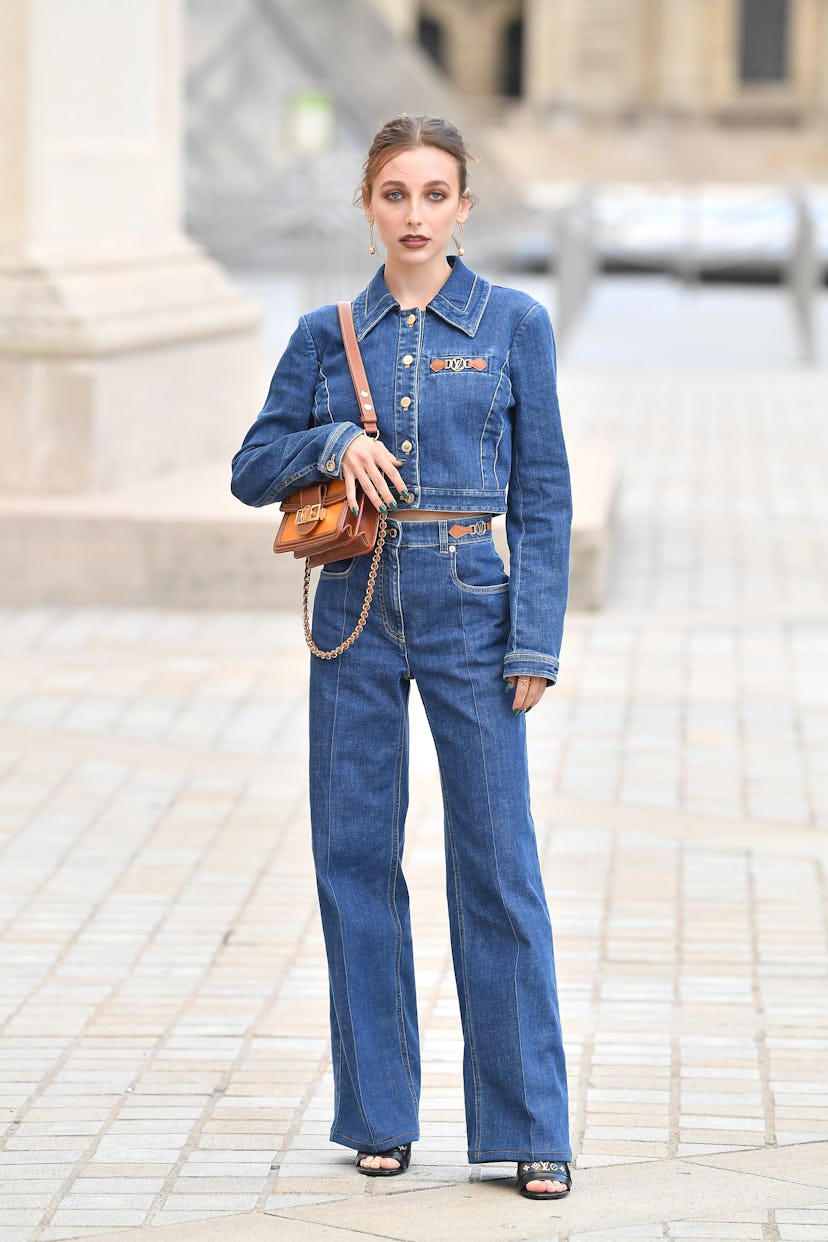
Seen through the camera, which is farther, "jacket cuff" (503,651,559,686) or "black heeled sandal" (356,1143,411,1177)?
"black heeled sandal" (356,1143,411,1177)

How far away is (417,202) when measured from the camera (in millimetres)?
3324

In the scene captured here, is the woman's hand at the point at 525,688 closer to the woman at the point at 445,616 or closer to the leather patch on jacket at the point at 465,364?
the woman at the point at 445,616

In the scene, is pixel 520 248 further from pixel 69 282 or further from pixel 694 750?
pixel 694 750

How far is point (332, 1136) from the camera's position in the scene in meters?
3.56

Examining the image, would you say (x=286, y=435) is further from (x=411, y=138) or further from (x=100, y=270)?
(x=100, y=270)

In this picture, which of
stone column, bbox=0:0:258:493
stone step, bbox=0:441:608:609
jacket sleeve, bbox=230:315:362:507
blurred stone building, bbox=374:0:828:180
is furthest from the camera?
blurred stone building, bbox=374:0:828:180

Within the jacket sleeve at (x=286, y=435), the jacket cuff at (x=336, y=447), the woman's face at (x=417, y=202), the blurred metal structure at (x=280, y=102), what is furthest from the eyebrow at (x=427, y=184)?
the blurred metal structure at (x=280, y=102)

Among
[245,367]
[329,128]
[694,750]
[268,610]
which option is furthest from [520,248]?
[694,750]

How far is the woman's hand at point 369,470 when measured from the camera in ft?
10.8

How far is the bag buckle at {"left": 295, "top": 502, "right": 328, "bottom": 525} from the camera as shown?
11.0ft

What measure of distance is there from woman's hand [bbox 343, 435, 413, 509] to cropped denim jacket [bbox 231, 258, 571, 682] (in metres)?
0.04

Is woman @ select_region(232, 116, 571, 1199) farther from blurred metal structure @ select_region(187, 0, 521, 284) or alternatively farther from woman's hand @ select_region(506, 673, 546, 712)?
blurred metal structure @ select_region(187, 0, 521, 284)

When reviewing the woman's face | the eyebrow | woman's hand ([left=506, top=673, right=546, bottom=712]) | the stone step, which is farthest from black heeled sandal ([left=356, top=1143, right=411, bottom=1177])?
the stone step

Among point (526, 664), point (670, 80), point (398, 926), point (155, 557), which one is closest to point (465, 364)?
point (526, 664)
